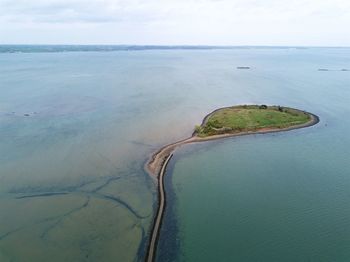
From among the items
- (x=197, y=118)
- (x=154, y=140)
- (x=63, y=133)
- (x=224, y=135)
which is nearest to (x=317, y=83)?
(x=197, y=118)

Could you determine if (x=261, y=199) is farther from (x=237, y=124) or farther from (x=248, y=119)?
(x=248, y=119)

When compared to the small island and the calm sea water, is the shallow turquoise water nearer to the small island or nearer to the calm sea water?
the calm sea water

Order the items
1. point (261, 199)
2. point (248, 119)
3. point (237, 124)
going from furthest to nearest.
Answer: point (248, 119) → point (237, 124) → point (261, 199)

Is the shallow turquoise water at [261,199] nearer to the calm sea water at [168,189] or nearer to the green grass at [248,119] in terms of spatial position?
the calm sea water at [168,189]

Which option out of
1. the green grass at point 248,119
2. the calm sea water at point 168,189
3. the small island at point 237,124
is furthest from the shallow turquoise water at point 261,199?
the green grass at point 248,119

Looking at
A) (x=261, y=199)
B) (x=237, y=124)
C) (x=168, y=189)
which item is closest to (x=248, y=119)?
(x=237, y=124)

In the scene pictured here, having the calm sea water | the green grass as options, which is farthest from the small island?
the calm sea water
